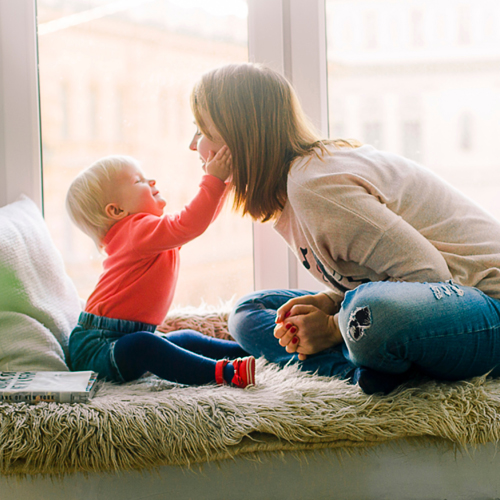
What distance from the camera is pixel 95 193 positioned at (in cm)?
121

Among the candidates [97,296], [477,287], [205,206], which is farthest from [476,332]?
[97,296]

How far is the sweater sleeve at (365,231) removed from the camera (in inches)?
34.5

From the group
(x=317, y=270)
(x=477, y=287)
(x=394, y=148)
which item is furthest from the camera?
(x=394, y=148)

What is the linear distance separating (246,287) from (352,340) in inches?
31.2

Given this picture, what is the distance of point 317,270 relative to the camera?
3.64 feet

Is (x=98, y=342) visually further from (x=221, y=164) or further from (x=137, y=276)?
(x=221, y=164)

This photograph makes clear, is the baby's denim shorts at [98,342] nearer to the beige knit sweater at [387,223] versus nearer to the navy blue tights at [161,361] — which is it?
the navy blue tights at [161,361]

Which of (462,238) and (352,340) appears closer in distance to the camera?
(352,340)

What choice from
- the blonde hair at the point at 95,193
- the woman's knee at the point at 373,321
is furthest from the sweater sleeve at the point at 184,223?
the woman's knee at the point at 373,321

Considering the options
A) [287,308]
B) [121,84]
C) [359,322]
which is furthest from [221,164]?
[121,84]

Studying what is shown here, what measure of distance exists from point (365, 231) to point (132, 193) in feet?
2.07

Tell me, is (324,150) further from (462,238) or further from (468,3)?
(468,3)

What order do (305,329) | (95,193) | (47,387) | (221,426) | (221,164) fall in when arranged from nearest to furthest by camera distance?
1. (221,426)
2. (47,387)
3. (305,329)
4. (221,164)
5. (95,193)

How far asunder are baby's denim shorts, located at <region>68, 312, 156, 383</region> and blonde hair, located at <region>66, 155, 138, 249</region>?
244 millimetres
